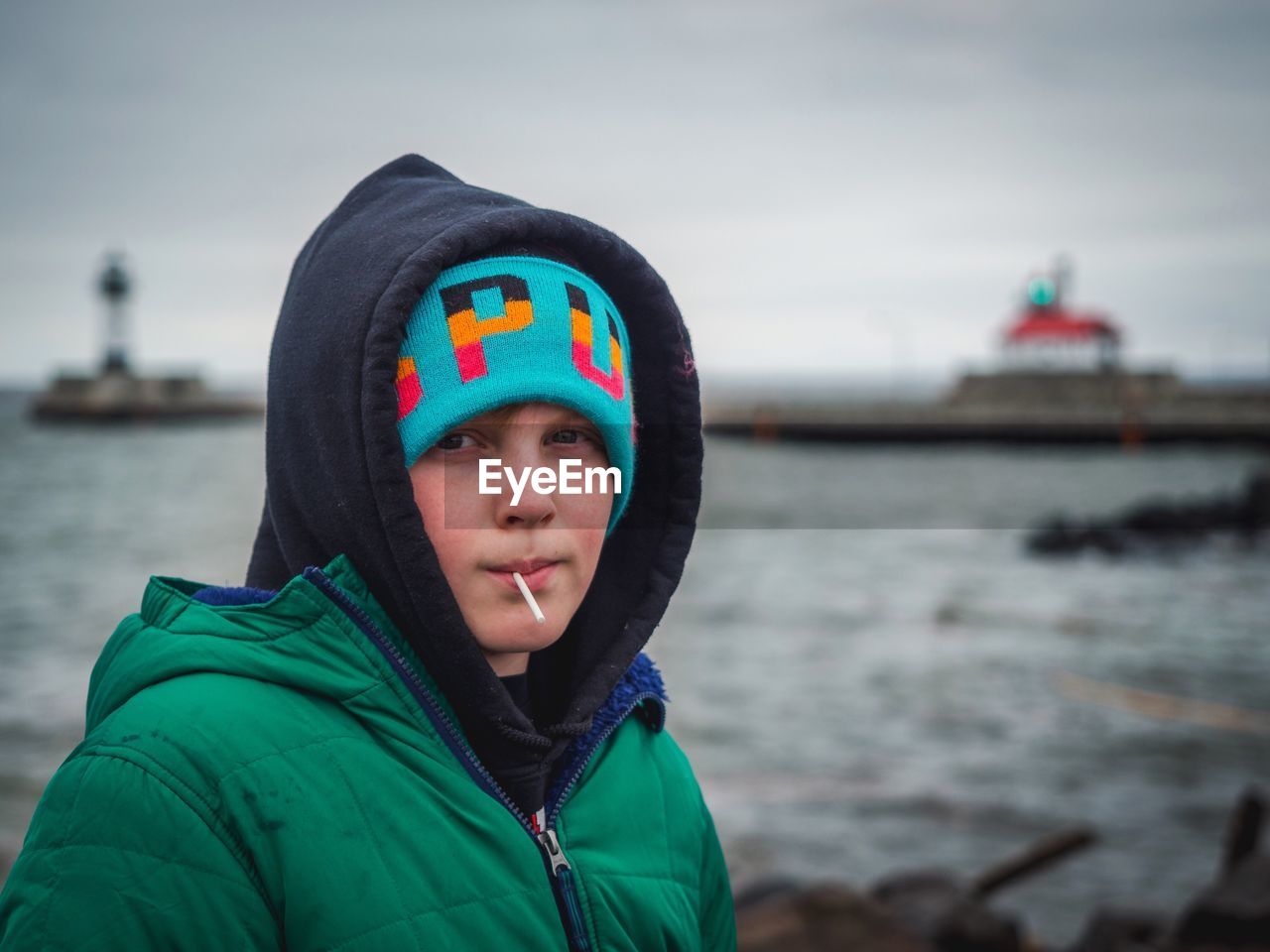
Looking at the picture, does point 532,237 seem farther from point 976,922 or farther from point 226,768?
point 976,922

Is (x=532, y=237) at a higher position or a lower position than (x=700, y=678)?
higher

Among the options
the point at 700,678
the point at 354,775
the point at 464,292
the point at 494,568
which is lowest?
the point at 700,678

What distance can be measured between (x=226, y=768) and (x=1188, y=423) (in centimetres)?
5655

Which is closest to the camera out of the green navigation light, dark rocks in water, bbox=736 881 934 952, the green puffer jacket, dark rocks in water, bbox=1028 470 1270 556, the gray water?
the green puffer jacket

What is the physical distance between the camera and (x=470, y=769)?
1410 mm

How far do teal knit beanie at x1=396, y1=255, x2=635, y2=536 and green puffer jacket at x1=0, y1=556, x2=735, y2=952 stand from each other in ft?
0.75

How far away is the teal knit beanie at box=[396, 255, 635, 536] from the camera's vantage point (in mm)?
1392

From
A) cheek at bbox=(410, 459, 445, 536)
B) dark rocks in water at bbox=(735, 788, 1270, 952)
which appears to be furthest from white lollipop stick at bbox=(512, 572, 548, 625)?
dark rocks in water at bbox=(735, 788, 1270, 952)

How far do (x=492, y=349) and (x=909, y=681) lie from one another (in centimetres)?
1247

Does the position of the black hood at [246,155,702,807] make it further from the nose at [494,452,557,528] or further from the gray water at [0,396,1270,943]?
the gray water at [0,396,1270,943]

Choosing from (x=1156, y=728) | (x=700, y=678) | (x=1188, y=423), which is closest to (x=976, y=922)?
(x=1156, y=728)

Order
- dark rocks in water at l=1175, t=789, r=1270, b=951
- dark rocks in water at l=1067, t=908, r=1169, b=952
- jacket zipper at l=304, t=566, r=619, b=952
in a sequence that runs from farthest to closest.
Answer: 1. dark rocks in water at l=1067, t=908, r=1169, b=952
2. dark rocks in water at l=1175, t=789, r=1270, b=951
3. jacket zipper at l=304, t=566, r=619, b=952

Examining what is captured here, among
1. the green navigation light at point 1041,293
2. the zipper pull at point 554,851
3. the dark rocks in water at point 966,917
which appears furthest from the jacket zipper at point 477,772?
the green navigation light at point 1041,293

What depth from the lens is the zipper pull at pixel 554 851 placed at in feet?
4.71
